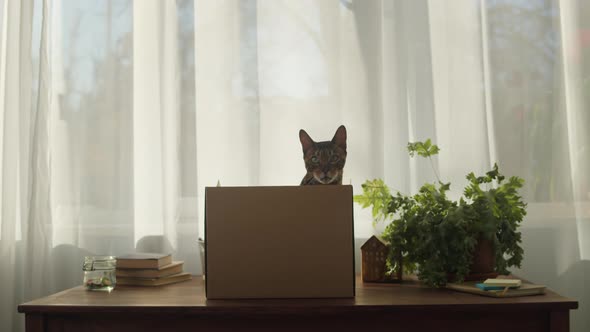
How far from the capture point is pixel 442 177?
1.86m

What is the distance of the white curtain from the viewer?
1.86 metres

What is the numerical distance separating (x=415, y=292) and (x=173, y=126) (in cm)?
96

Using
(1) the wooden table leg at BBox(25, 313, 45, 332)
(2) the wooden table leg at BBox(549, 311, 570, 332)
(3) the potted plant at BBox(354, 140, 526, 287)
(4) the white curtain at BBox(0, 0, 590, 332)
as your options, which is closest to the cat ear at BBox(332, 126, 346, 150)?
(3) the potted plant at BBox(354, 140, 526, 287)

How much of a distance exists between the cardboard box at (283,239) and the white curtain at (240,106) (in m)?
0.58

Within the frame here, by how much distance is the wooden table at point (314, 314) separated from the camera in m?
1.24

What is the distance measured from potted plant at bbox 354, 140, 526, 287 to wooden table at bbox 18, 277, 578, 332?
0.11 metres

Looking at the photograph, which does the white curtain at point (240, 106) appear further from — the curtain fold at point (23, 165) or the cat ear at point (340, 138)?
the cat ear at point (340, 138)

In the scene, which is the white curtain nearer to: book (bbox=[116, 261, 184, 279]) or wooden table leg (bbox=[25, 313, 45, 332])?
book (bbox=[116, 261, 184, 279])


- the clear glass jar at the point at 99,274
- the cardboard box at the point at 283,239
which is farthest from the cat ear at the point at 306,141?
the clear glass jar at the point at 99,274

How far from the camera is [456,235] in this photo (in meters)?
1.41

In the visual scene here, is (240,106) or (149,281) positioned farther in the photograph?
(240,106)

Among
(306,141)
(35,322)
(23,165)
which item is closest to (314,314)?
(306,141)

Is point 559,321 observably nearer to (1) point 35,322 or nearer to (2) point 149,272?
(2) point 149,272

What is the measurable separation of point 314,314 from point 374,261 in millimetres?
358
